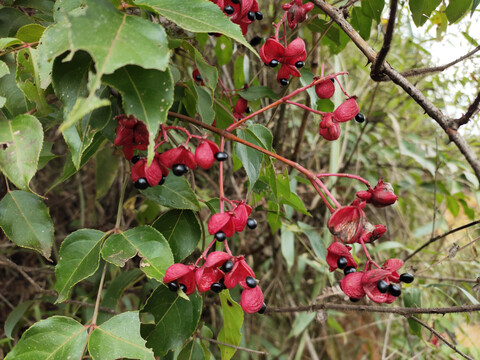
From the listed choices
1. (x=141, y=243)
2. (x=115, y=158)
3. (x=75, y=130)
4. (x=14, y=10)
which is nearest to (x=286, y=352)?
(x=115, y=158)

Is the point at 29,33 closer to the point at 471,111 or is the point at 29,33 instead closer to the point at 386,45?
the point at 386,45

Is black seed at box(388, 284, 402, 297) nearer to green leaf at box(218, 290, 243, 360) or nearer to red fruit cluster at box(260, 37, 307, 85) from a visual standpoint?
green leaf at box(218, 290, 243, 360)

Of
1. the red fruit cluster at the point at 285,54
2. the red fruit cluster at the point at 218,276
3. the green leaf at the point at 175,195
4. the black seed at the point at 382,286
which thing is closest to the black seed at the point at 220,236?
the red fruit cluster at the point at 218,276

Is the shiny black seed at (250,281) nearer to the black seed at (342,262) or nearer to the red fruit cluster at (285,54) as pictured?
the black seed at (342,262)

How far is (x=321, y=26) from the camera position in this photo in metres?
1.03

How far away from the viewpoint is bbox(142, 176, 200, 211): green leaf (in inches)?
30.8

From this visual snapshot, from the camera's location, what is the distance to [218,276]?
2.14ft

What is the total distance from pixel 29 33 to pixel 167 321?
0.55 metres

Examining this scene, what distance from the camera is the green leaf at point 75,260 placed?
0.70 m

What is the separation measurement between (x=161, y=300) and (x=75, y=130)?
1.16 feet

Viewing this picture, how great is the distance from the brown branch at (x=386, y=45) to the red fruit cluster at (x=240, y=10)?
301 mm

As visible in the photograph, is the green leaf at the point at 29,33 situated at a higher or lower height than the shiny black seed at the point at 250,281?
higher

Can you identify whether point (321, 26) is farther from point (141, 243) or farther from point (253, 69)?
point (141, 243)

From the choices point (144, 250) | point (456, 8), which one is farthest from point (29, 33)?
point (456, 8)
